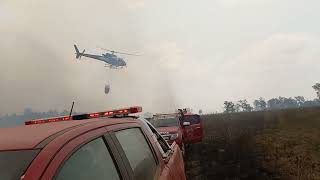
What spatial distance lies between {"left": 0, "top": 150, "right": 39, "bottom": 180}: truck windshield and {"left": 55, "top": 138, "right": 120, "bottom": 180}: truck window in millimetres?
169

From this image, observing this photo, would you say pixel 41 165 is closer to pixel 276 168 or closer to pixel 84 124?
pixel 84 124

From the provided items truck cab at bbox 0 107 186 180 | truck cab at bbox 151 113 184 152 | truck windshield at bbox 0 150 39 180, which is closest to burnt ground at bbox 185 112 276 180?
truck cab at bbox 151 113 184 152

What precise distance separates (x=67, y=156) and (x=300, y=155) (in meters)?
15.7

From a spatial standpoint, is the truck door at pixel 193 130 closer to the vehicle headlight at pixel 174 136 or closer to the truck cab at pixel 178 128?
the truck cab at pixel 178 128

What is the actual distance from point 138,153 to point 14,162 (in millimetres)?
1548

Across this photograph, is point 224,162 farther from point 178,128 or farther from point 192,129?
point 192,129

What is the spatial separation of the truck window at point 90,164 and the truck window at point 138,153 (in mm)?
321

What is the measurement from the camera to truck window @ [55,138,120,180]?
2668 mm

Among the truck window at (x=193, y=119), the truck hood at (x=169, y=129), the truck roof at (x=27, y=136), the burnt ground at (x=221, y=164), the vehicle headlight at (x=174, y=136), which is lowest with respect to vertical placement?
the burnt ground at (x=221, y=164)

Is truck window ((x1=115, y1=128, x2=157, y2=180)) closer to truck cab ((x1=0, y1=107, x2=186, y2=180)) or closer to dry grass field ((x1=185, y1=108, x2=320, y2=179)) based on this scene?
A: truck cab ((x1=0, y1=107, x2=186, y2=180))

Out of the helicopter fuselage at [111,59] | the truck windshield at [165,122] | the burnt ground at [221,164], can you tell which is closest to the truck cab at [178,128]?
the truck windshield at [165,122]

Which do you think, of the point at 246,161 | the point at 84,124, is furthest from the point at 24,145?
the point at 246,161

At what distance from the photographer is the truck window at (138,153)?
12.1 ft

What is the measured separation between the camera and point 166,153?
5168 millimetres
